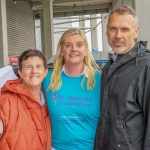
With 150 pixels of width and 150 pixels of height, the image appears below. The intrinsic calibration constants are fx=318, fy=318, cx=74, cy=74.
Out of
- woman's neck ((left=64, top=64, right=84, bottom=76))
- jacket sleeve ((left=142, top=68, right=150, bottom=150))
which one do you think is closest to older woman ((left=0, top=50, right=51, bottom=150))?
woman's neck ((left=64, top=64, right=84, bottom=76))

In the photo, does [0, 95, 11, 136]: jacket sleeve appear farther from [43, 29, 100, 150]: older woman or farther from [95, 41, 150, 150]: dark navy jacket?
[95, 41, 150, 150]: dark navy jacket

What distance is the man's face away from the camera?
8.04 feet

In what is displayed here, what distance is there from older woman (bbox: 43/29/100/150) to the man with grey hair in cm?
27

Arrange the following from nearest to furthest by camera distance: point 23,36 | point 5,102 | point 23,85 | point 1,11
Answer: point 5,102
point 23,85
point 1,11
point 23,36

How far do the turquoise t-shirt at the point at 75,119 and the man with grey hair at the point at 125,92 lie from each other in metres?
0.25

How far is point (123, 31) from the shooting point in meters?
2.47

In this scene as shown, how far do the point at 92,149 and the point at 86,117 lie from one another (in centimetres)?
29

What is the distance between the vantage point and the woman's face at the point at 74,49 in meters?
2.97

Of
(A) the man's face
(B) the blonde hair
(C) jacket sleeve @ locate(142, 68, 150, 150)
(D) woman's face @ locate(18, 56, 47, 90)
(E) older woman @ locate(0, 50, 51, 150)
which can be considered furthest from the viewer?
(B) the blonde hair

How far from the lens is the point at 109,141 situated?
2.43m

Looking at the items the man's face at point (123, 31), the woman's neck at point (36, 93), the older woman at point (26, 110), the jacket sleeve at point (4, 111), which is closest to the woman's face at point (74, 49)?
the older woman at point (26, 110)

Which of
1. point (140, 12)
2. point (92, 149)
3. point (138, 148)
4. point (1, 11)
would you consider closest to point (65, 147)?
point (92, 149)

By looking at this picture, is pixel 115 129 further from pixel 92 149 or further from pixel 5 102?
pixel 5 102

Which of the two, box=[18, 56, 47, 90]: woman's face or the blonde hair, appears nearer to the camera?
box=[18, 56, 47, 90]: woman's face
